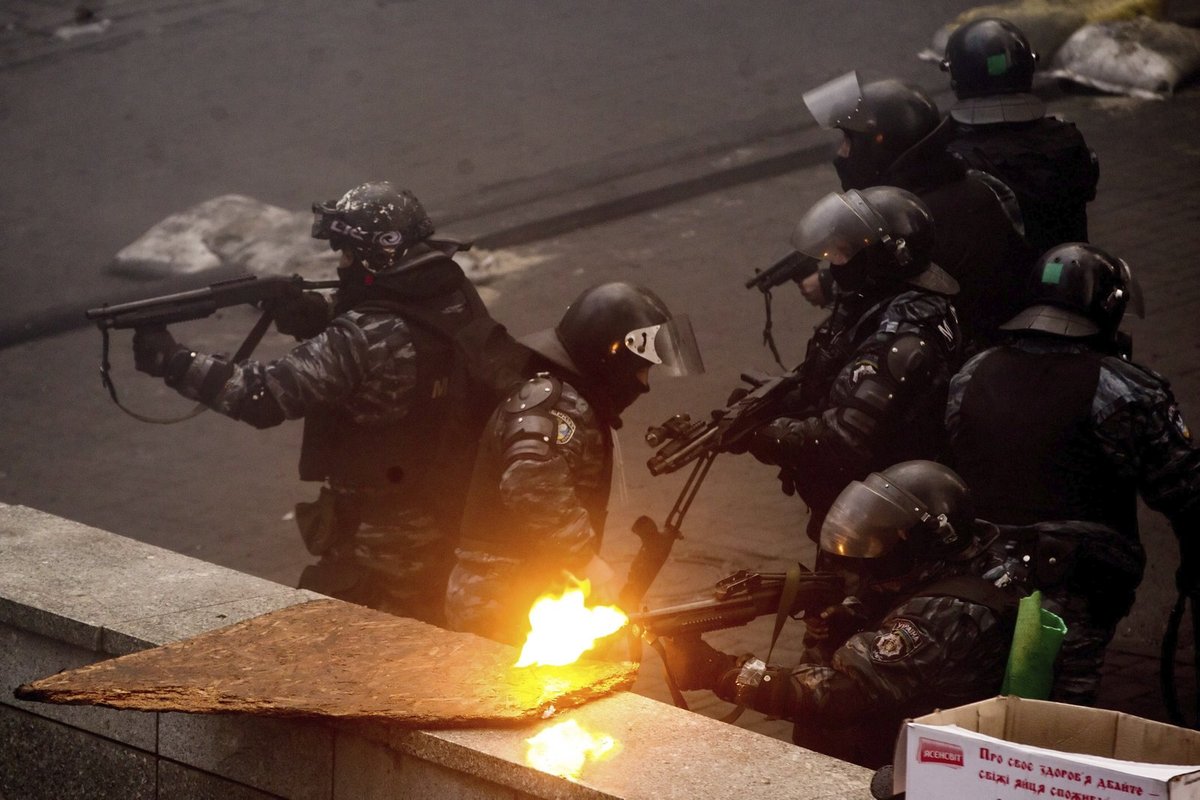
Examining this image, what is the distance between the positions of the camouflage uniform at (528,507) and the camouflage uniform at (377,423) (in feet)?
1.88

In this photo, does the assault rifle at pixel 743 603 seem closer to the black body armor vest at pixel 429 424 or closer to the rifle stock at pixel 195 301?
the black body armor vest at pixel 429 424

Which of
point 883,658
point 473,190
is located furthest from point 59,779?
point 473,190

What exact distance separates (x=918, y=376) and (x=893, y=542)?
1191mm

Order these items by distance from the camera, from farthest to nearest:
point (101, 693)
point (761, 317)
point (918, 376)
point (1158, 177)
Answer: point (1158, 177)
point (761, 317)
point (918, 376)
point (101, 693)

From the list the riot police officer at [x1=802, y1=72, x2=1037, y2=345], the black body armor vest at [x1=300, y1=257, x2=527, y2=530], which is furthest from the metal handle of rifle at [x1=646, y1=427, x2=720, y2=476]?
the riot police officer at [x1=802, y1=72, x2=1037, y2=345]

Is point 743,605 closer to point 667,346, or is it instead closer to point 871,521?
point 871,521

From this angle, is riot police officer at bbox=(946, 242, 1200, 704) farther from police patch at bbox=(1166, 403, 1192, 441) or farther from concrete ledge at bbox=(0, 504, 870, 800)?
concrete ledge at bbox=(0, 504, 870, 800)

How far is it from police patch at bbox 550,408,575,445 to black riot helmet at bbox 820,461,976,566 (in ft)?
3.07

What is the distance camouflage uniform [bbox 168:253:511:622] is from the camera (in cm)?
575

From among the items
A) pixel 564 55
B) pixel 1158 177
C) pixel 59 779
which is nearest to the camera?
pixel 59 779

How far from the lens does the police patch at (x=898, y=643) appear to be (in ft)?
14.1

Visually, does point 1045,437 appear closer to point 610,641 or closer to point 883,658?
point 883,658

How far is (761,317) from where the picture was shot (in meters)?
10.3

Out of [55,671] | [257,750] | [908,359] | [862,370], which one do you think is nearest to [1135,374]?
[908,359]
